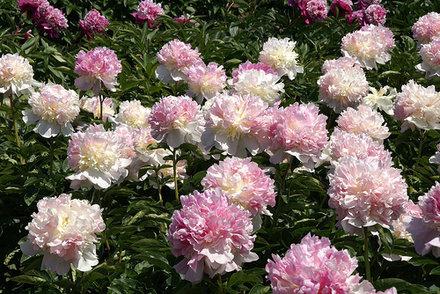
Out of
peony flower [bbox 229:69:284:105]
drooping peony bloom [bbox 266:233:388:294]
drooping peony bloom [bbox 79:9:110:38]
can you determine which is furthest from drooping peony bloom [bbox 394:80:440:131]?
drooping peony bloom [bbox 79:9:110:38]

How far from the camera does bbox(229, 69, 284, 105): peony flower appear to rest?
8.64ft

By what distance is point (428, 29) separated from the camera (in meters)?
3.73

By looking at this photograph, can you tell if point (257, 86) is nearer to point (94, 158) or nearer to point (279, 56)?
point (279, 56)

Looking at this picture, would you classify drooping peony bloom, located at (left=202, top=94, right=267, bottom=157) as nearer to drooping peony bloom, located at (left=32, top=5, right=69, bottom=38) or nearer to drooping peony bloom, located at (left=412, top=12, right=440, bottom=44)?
drooping peony bloom, located at (left=412, top=12, right=440, bottom=44)

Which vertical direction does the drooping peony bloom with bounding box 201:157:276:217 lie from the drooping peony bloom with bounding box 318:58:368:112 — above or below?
above

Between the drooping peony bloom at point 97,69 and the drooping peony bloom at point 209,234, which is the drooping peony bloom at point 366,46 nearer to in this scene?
the drooping peony bloom at point 97,69

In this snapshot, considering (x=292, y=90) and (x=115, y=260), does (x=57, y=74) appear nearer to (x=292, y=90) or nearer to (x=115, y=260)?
(x=292, y=90)

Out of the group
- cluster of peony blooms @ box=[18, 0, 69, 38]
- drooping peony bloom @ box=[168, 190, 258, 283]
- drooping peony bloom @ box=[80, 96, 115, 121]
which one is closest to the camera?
drooping peony bloom @ box=[168, 190, 258, 283]

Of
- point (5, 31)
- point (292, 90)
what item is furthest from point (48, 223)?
point (5, 31)

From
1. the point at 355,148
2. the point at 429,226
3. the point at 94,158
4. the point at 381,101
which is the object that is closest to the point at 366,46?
the point at 381,101

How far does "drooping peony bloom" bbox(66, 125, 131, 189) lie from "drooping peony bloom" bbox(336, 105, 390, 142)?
77cm

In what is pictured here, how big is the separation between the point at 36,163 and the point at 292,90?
126 centimetres

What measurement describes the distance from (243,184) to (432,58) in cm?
170

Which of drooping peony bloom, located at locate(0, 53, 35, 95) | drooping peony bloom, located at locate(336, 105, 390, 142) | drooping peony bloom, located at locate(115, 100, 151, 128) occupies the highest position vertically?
drooping peony bloom, located at locate(336, 105, 390, 142)
